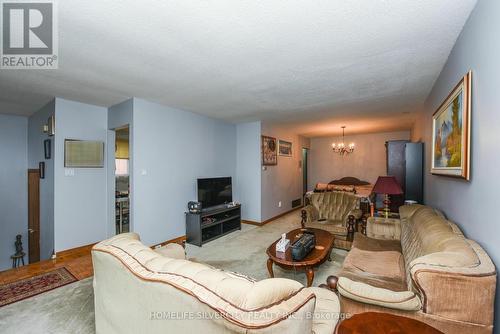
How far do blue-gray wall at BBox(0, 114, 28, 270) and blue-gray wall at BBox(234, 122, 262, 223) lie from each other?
4517 millimetres

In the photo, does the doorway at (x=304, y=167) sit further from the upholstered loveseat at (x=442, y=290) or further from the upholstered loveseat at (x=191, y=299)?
the upholstered loveseat at (x=191, y=299)

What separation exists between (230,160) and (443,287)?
461 cm

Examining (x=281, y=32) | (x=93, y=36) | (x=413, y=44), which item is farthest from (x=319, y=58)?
(x=93, y=36)

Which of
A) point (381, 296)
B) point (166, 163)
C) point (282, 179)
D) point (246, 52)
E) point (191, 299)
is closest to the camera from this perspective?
point (191, 299)

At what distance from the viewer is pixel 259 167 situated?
17.2 feet

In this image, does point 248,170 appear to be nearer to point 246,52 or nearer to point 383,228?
point 383,228

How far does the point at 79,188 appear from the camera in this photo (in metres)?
3.67

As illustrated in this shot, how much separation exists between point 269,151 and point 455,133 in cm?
390

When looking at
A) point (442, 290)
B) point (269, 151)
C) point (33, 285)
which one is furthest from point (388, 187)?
point (33, 285)

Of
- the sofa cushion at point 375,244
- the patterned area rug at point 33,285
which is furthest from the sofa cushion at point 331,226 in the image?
the patterned area rug at point 33,285

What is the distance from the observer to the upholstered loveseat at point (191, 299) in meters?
0.82

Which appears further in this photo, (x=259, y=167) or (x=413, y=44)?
(x=259, y=167)

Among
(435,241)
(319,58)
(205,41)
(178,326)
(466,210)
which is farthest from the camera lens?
(319,58)

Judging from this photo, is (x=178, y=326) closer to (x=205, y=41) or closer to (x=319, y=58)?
(x=205, y=41)
